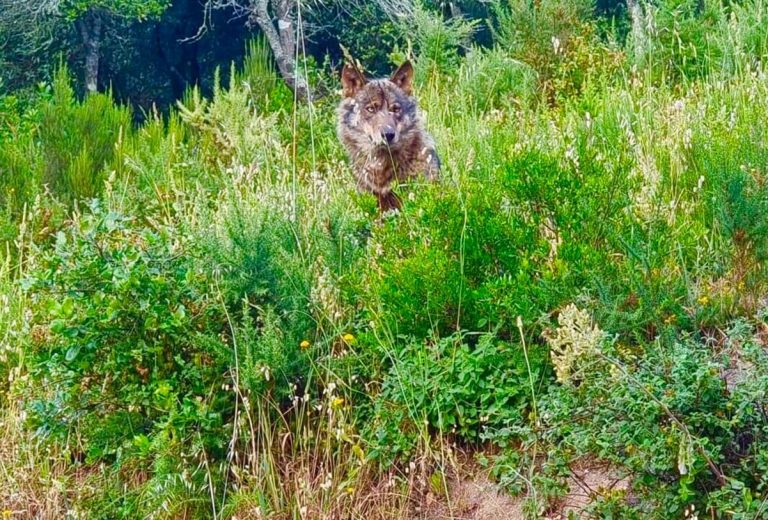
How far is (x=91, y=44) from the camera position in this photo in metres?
20.5

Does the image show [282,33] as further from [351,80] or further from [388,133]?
[388,133]

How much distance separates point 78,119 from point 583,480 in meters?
5.91

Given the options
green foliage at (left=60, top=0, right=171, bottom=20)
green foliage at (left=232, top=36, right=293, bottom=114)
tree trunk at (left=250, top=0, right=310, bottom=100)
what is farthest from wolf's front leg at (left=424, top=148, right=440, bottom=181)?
green foliage at (left=60, top=0, right=171, bottom=20)

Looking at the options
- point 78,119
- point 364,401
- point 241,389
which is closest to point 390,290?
point 364,401

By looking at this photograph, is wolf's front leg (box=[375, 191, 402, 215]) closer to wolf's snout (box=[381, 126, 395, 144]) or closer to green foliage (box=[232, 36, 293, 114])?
wolf's snout (box=[381, 126, 395, 144])

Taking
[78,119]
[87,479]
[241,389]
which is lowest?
[87,479]

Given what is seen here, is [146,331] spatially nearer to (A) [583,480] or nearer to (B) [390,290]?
(B) [390,290]

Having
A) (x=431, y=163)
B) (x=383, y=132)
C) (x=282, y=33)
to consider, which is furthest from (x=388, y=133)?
(x=282, y=33)

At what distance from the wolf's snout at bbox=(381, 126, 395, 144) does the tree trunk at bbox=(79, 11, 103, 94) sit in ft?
48.2

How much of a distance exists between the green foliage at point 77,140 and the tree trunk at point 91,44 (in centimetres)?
1221

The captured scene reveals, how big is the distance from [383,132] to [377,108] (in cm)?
36

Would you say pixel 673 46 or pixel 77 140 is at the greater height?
pixel 673 46

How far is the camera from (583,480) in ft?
11.6

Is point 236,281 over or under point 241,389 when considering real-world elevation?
over
